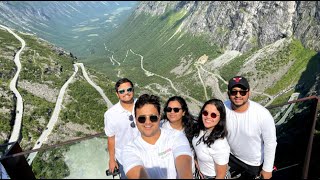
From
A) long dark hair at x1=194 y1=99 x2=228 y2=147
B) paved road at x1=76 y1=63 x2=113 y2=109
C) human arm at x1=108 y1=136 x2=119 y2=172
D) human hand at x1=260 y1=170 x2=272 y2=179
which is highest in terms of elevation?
paved road at x1=76 y1=63 x2=113 y2=109

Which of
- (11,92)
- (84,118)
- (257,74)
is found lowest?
(84,118)

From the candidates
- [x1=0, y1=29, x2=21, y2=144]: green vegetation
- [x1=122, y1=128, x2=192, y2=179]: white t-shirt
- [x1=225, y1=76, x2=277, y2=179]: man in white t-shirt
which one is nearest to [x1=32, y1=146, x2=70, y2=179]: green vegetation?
[x1=122, y1=128, x2=192, y2=179]: white t-shirt

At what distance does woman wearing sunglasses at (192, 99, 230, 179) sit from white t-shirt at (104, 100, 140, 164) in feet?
6.43

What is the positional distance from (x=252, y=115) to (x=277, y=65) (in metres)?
203

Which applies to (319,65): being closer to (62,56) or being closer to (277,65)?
(277,65)

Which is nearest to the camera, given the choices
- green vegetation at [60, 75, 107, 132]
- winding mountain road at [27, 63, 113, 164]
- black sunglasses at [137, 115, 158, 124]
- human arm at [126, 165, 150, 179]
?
human arm at [126, 165, 150, 179]

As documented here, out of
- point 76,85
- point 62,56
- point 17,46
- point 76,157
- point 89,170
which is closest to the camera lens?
point 89,170

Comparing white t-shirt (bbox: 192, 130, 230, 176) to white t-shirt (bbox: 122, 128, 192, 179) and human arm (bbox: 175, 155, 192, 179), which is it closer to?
white t-shirt (bbox: 122, 128, 192, 179)

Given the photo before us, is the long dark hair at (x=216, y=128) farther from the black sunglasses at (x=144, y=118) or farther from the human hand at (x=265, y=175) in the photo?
the black sunglasses at (x=144, y=118)

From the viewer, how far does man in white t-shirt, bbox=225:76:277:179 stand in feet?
26.4

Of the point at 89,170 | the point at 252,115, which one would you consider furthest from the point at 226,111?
the point at 89,170

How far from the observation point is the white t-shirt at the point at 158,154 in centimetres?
Result: 561

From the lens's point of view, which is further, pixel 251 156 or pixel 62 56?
pixel 62 56

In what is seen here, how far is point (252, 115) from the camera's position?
8.08m
